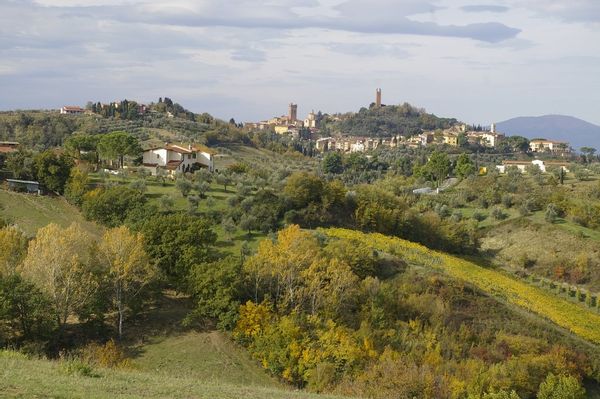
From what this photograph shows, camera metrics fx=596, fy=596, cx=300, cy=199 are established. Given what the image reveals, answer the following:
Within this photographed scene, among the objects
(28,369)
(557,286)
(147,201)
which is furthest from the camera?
(557,286)

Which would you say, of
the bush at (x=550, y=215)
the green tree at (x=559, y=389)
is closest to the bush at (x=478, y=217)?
the bush at (x=550, y=215)

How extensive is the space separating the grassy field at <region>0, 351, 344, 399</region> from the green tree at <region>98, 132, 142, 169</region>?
133ft

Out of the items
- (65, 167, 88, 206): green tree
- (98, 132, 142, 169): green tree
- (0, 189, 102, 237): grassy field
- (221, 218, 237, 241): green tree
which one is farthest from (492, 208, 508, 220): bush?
(65, 167, 88, 206): green tree

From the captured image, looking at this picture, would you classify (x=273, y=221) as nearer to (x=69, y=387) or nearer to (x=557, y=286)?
(x=557, y=286)

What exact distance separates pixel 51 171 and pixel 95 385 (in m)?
33.0

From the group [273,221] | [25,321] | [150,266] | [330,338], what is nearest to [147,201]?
[273,221]

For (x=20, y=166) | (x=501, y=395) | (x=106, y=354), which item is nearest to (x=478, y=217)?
(x=501, y=395)

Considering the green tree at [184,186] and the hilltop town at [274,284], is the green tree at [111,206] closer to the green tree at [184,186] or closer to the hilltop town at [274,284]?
the hilltop town at [274,284]

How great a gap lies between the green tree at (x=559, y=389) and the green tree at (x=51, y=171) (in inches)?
1345

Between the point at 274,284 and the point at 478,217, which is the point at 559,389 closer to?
the point at 274,284

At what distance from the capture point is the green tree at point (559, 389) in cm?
2333

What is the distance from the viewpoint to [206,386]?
15.0 metres

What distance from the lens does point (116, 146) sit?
54938mm

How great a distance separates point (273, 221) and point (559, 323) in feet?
61.6
